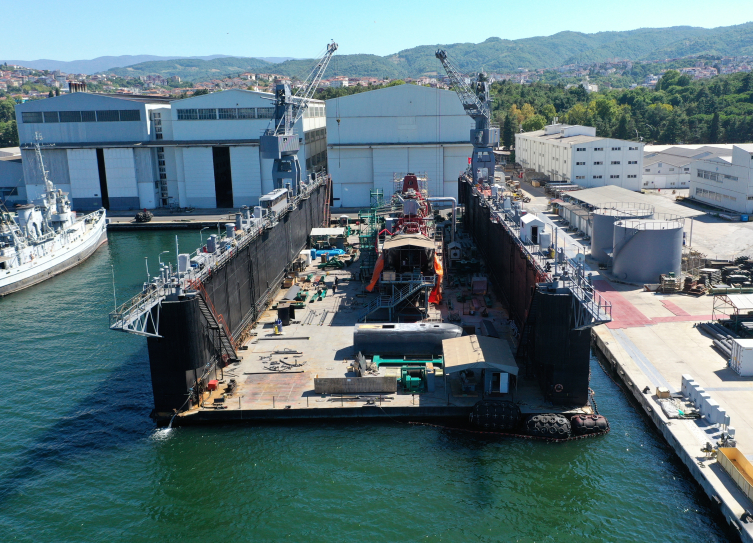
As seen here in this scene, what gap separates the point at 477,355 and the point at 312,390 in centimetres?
676

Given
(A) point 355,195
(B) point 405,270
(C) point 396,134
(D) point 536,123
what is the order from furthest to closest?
(D) point 536,123
(A) point 355,195
(C) point 396,134
(B) point 405,270

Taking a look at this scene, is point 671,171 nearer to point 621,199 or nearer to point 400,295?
point 621,199

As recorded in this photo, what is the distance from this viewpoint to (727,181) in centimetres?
6072

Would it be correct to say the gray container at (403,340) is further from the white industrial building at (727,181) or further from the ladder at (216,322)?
the white industrial building at (727,181)

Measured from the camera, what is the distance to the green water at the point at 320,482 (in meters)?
19.4

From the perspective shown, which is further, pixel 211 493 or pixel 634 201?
pixel 634 201

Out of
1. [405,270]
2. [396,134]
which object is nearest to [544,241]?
[405,270]

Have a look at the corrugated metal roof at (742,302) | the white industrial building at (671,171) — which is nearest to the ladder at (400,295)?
the corrugated metal roof at (742,302)

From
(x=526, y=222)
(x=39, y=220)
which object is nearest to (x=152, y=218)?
(x=39, y=220)

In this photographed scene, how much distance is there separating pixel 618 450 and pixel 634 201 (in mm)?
40751

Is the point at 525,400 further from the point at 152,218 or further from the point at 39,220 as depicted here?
the point at 152,218

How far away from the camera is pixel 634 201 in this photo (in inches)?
2317

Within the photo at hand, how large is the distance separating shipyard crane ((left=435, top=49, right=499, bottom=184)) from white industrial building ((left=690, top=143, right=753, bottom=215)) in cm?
2210

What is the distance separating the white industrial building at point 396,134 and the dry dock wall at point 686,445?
137ft
